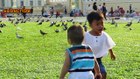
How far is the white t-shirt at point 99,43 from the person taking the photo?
5.65m

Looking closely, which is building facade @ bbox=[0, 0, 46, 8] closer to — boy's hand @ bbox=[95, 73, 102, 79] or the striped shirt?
boy's hand @ bbox=[95, 73, 102, 79]

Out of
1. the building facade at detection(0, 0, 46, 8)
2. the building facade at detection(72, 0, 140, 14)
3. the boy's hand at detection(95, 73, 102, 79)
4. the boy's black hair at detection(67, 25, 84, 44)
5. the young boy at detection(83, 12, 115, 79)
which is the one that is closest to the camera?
the boy's black hair at detection(67, 25, 84, 44)

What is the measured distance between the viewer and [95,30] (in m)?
5.62

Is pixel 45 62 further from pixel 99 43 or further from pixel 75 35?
pixel 75 35

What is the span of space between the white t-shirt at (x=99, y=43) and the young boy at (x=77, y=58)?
71 centimetres

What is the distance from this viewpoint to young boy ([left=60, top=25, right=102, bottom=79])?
481 cm

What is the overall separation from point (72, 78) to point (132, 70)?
4.14 m

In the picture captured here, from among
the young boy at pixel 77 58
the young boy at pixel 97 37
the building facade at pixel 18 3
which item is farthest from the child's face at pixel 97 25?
the building facade at pixel 18 3

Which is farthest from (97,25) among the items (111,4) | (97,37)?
(111,4)

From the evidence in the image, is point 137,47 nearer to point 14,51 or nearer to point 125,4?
point 14,51


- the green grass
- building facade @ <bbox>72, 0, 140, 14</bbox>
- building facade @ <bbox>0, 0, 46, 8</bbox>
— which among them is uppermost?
the green grass

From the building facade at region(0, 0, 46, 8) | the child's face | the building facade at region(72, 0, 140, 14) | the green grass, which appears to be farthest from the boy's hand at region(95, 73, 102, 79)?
the building facade at region(0, 0, 46, 8)

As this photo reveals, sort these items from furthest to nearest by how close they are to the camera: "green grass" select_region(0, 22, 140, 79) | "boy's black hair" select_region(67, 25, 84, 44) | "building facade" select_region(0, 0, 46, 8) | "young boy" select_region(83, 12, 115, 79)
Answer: "building facade" select_region(0, 0, 46, 8) → "green grass" select_region(0, 22, 140, 79) → "young boy" select_region(83, 12, 115, 79) → "boy's black hair" select_region(67, 25, 84, 44)

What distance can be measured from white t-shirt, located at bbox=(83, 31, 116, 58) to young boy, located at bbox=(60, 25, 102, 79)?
28.0 inches
